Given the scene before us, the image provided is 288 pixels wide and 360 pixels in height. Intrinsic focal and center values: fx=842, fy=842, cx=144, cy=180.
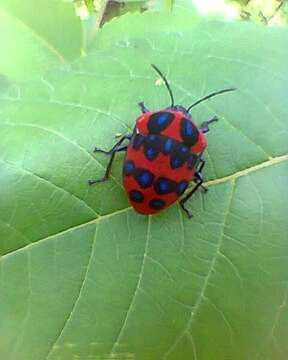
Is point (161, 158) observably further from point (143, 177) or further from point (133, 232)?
point (133, 232)

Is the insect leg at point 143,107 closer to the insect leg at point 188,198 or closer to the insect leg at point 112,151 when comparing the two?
the insect leg at point 112,151

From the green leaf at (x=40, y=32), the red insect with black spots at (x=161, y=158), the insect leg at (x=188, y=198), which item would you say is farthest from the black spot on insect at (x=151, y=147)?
the green leaf at (x=40, y=32)

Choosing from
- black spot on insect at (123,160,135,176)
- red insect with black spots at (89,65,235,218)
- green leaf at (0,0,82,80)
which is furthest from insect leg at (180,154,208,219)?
green leaf at (0,0,82,80)

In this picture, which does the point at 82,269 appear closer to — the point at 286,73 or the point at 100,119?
the point at 100,119

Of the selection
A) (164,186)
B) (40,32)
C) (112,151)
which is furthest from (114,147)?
(40,32)

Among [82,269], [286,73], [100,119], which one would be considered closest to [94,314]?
[82,269]

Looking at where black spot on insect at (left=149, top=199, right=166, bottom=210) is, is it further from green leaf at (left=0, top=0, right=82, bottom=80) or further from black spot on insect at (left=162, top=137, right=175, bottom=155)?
green leaf at (left=0, top=0, right=82, bottom=80)

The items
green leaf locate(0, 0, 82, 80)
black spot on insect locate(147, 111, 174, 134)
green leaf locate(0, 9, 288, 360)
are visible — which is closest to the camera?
green leaf locate(0, 9, 288, 360)
